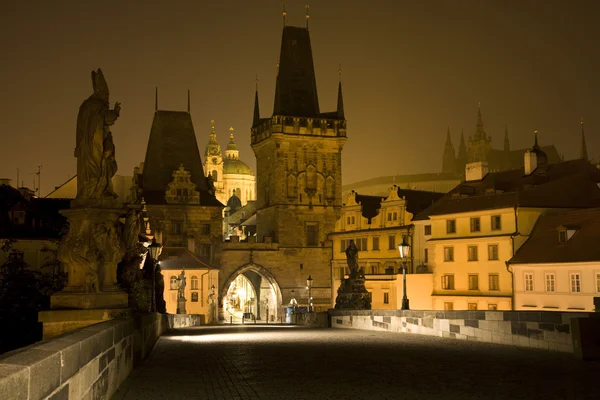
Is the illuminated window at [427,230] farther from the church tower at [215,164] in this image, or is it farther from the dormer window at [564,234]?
the church tower at [215,164]

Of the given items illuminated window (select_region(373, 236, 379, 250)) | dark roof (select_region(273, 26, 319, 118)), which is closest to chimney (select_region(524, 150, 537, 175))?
illuminated window (select_region(373, 236, 379, 250))

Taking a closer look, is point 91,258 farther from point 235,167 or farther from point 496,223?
point 235,167

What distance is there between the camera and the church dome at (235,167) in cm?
19188

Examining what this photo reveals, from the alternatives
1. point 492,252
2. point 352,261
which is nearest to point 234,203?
point 492,252

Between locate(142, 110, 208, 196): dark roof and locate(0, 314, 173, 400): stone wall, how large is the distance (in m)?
71.1

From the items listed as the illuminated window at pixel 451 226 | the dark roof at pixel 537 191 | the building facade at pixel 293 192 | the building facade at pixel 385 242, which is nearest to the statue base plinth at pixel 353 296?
the dark roof at pixel 537 191

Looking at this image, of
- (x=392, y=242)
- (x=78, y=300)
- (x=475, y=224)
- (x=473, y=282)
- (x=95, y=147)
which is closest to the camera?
(x=78, y=300)

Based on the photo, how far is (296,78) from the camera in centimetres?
9019

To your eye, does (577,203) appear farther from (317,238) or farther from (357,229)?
(317,238)

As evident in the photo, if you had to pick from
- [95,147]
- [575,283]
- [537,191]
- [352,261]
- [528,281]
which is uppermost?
[537,191]

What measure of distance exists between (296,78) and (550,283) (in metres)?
47.8

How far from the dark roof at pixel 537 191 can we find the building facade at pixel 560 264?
6.25 ft

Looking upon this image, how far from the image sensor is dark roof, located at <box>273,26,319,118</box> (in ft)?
290

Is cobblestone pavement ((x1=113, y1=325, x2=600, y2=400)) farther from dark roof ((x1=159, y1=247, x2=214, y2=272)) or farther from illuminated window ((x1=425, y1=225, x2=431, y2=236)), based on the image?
dark roof ((x1=159, y1=247, x2=214, y2=272))
